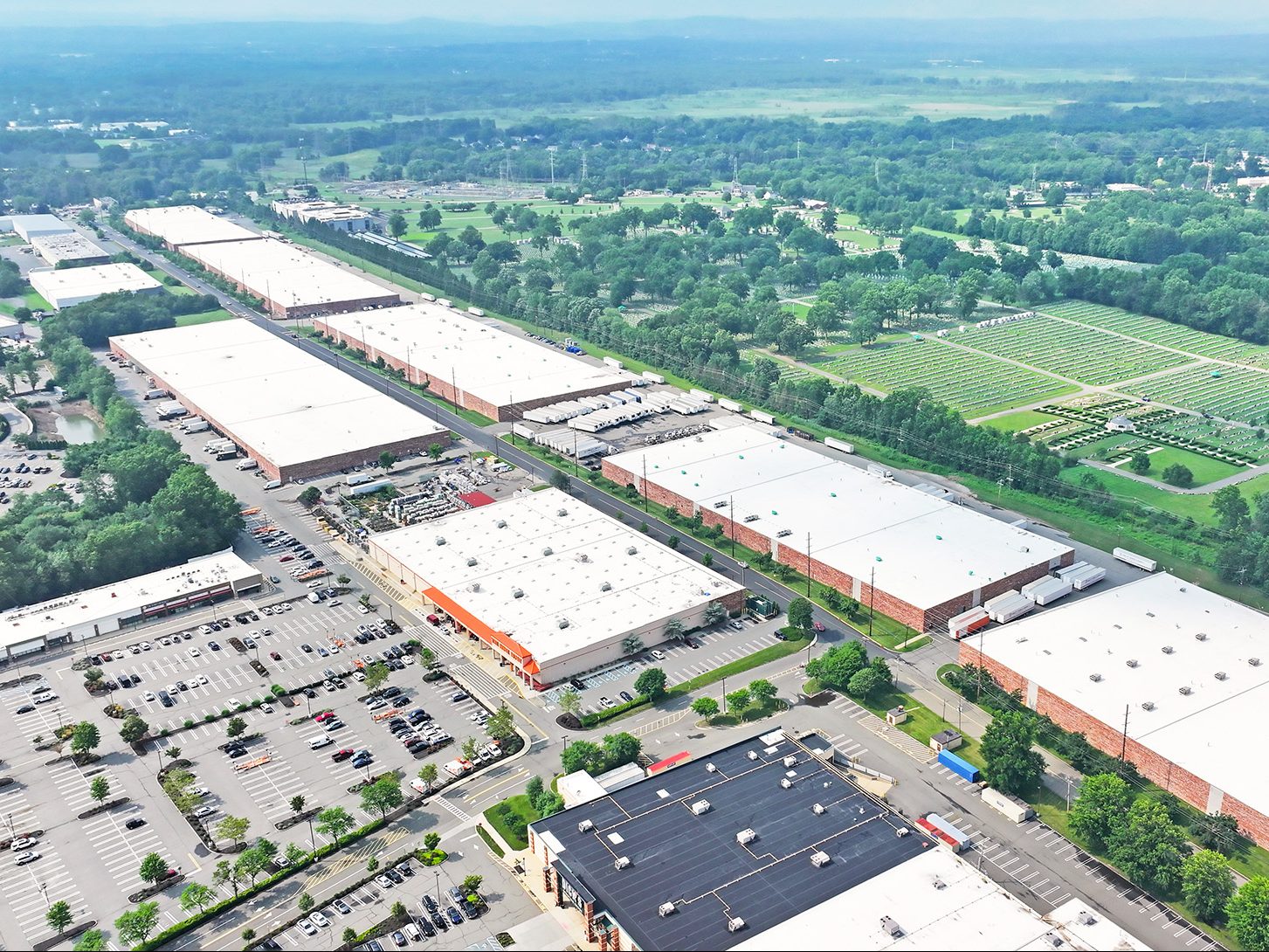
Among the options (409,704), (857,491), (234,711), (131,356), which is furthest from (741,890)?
(131,356)

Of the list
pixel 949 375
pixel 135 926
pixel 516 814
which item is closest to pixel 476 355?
pixel 949 375

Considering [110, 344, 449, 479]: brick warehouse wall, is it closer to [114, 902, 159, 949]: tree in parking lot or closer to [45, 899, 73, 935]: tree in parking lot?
[45, 899, 73, 935]: tree in parking lot

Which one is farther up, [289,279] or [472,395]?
[289,279]

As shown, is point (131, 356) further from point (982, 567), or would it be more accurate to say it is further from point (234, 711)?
point (982, 567)

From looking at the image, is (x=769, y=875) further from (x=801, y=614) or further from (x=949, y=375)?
(x=949, y=375)

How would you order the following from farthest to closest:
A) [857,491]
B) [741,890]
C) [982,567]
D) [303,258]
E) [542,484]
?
[303,258] < [542,484] < [857,491] < [982,567] < [741,890]

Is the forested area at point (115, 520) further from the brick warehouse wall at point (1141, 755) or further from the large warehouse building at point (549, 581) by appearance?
the brick warehouse wall at point (1141, 755)

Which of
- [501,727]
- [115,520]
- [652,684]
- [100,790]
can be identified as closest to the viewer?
[100,790]
